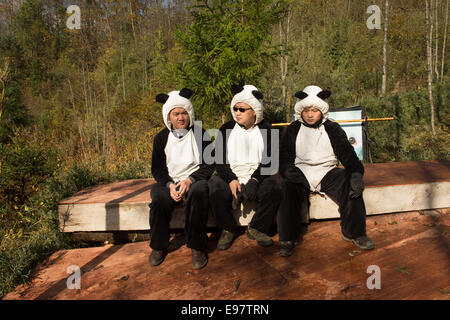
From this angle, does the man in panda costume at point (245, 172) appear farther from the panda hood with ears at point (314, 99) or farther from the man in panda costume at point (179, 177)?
the panda hood with ears at point (314, 99)

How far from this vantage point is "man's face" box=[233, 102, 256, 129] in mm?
2771

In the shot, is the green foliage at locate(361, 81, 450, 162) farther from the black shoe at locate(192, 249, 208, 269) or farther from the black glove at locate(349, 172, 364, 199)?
the black shoe at locate(192, 249, 208, 269)

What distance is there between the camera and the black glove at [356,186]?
7.71 feet

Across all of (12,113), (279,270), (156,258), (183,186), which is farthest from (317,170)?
(12,113)

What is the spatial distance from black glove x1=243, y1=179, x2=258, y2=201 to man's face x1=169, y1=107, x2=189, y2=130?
834mm

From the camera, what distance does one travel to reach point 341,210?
99.3 inches

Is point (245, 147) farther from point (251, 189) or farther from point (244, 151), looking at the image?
point (251, 189)

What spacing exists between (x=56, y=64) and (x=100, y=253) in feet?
83.8

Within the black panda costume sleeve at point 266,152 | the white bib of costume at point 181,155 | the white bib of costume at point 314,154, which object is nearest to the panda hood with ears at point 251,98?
the black panda costume sleeve at point 266,152

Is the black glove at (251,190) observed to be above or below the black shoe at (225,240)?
above

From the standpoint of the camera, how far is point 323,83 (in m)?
12.4

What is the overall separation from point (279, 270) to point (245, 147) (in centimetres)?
115

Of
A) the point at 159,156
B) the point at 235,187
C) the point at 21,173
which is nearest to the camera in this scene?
the point at 235,187

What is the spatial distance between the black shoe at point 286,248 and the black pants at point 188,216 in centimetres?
62
